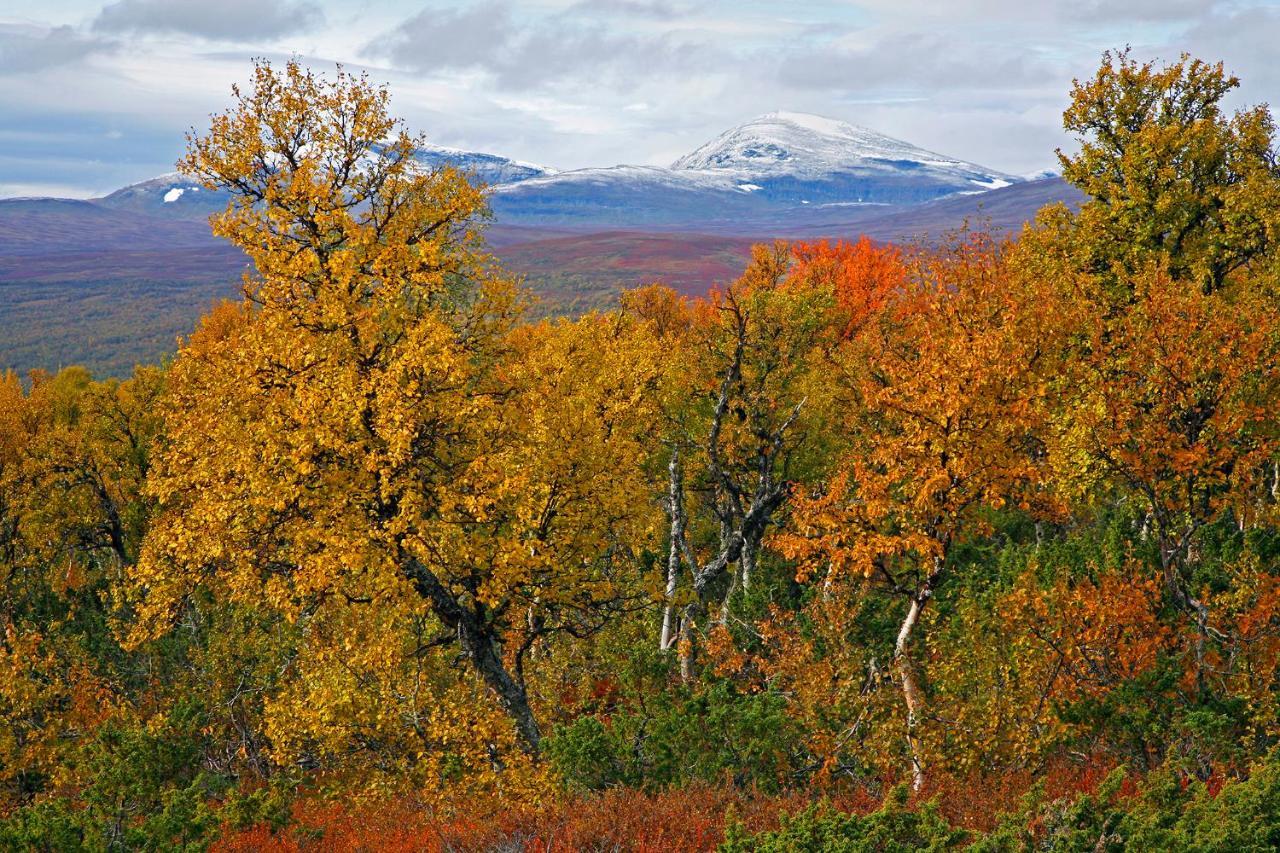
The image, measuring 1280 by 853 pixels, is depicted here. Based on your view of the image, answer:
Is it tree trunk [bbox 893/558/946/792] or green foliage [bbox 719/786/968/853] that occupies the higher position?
green foliage [bbox 719/786/968/853]

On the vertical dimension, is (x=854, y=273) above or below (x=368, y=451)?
above

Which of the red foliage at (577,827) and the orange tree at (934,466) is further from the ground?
the orange tree at (934,466)

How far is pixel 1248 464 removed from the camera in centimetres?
1955

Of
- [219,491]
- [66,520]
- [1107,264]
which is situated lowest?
[66,520]

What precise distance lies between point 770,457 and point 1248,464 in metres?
16.1

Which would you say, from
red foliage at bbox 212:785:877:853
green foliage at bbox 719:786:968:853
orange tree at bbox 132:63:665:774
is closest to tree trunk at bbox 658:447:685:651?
orange tree at bbox 132:63:665:774

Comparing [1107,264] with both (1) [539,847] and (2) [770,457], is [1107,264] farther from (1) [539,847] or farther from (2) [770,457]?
(1) [539,847]

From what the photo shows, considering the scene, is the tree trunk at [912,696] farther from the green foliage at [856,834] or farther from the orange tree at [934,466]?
the green foliage at [856,834]

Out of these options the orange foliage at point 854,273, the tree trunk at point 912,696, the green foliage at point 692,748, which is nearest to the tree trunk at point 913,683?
the tree trunk at point 912,696

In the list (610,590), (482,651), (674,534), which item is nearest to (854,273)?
(674,534)

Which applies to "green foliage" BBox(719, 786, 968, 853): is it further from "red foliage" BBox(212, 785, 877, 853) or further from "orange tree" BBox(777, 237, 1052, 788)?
"orange tree" BBox(777, 237, 1052, 788)

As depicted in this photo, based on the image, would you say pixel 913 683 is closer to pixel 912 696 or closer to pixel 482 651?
pixel 912 696

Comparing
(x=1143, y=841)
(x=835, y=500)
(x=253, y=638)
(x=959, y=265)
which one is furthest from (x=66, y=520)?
(x=1143, y=841)

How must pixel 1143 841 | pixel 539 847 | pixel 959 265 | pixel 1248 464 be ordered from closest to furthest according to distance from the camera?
1. pixel 1143 841
2. pixel 539 847
3. pixel 1248 464
4. pixel 959 265
